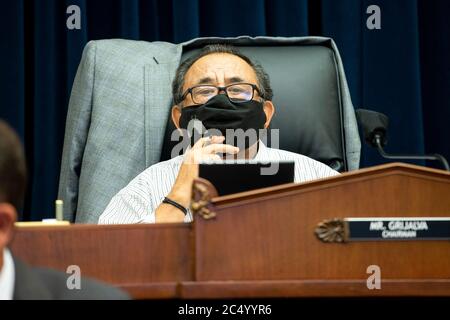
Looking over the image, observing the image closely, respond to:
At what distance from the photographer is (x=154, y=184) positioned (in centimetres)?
205

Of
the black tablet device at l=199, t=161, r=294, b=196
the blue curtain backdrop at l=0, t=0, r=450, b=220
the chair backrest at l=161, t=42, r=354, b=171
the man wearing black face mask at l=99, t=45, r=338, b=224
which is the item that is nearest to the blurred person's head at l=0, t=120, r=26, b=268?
the black tablet device at l=199, t=161, r=294, b=196

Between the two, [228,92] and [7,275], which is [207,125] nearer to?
[228,92]

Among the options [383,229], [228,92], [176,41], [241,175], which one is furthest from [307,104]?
[383,229]

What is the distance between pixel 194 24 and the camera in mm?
2625

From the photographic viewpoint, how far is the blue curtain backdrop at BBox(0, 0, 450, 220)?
264 centimetres

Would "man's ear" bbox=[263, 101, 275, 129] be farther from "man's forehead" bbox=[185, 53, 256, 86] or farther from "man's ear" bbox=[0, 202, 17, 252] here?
"man's ear" bbox=[0, 202, 17, 252]

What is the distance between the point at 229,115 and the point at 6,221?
1126mm

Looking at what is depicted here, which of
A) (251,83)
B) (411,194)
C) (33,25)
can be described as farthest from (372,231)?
(33,25)

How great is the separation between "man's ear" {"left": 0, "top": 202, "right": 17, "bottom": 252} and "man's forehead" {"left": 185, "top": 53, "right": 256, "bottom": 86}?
Result: 4.24 feet

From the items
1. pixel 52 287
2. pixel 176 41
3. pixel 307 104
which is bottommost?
pixel 52 287

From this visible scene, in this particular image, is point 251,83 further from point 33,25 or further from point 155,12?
point 33,25

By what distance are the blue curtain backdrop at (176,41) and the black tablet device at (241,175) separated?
1317 mm

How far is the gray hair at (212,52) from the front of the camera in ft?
6.75
